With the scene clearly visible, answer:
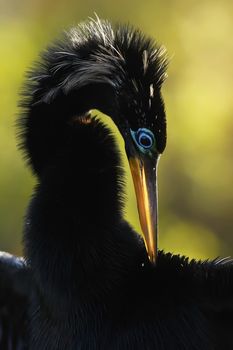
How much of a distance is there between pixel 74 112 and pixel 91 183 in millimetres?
232

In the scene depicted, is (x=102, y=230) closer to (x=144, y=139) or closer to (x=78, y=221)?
(x=78, y=221)

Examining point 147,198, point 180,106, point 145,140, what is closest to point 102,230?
point 147,198

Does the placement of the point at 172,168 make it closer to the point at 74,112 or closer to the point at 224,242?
the point at 224,242

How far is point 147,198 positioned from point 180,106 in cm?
519

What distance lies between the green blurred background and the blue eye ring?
13.7ft

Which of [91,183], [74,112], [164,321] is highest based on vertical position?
[74,112]

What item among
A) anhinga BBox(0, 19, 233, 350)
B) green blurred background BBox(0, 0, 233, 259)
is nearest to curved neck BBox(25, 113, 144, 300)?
anhinga BBox(0, 19, 233, 350)

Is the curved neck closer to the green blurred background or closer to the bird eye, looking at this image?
the bird eye

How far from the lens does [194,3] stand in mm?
9125

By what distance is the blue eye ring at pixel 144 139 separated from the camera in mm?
2797

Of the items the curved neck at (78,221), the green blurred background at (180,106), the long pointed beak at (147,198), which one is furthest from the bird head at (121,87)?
the green blurred background at (180,106)

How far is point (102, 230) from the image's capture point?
2.98 metres

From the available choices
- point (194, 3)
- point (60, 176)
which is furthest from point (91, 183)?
point (194, 3)

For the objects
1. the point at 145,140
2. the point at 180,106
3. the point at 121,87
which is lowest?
the point at 145,140
